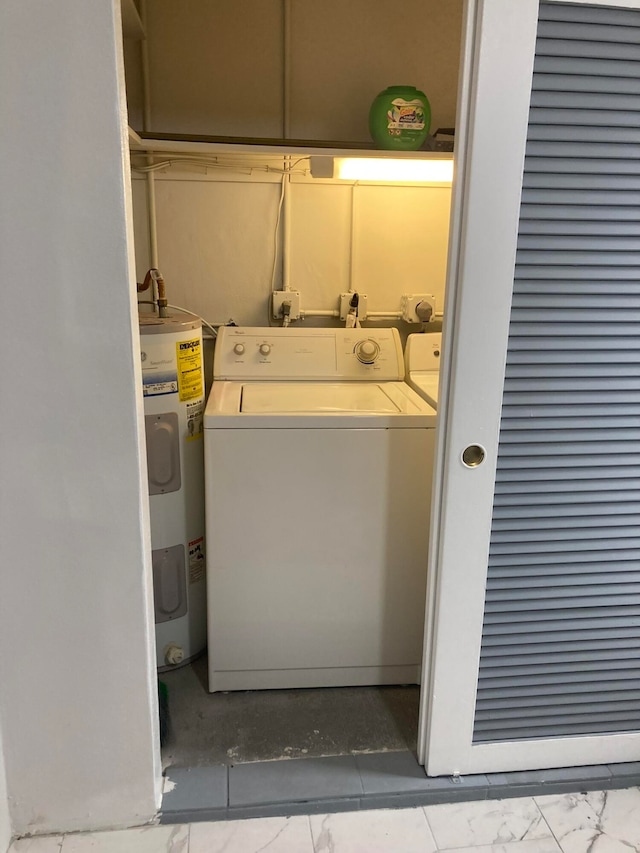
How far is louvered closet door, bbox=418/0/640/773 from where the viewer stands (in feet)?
4.64

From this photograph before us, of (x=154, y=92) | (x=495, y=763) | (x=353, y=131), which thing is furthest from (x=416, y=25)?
(x=495, y=763)

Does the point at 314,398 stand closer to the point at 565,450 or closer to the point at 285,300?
the point at 285,300

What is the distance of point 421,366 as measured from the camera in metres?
2.34

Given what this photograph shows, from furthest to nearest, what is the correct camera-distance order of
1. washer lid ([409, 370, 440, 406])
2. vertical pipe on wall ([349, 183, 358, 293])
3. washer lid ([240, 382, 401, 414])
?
vertical pipe on wall ([349, 183, 358, 293]), washer lid ([409, 370, 440, 406]), washer lid ([240, 382, 401, 414])

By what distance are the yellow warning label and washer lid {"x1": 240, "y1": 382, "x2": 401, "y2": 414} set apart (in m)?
0.15

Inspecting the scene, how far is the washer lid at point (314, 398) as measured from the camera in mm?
1957

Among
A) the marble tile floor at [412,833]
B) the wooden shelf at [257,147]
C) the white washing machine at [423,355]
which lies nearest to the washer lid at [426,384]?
→ the white washing machine at [423,355]

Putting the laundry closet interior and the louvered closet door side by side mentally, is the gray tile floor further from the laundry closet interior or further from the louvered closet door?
the louvered closet door

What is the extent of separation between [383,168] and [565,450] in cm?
115

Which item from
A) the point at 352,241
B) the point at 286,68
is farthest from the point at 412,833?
the point at 286,68

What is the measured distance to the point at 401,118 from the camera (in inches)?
83.2

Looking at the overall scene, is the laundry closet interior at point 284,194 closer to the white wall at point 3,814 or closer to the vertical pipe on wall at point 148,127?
the vertical pipe on wall at point 148,127

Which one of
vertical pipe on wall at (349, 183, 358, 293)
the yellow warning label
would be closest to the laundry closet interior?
vertical pipe on wall at (349, 183, 358, 293)

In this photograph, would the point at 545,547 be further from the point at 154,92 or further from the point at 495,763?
the point at 154,92
